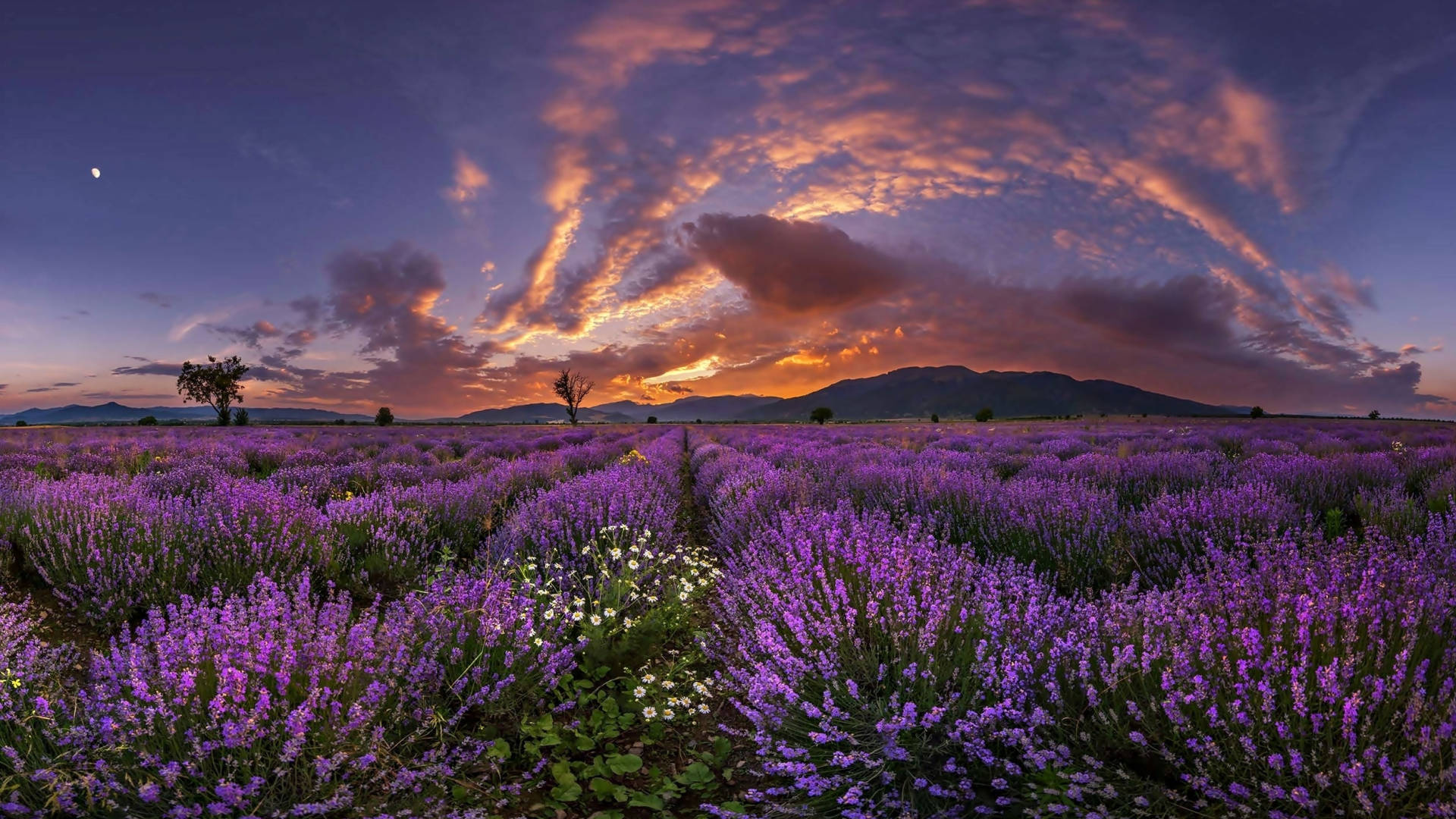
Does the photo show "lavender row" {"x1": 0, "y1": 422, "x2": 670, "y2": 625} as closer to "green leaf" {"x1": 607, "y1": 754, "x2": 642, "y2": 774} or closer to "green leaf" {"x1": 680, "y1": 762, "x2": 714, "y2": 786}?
"green leaf" {"x1": 607, "y1": 754, "x2": 642, "y2": 774}

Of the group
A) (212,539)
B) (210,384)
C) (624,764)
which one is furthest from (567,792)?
(210,384)

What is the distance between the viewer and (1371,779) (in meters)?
1.66

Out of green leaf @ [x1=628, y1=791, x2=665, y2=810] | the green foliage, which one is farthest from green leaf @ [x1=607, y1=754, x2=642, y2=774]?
green leaf @ [x1=628, y1=791, x2=665, y2=810]

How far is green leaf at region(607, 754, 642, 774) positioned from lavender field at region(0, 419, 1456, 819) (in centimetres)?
3

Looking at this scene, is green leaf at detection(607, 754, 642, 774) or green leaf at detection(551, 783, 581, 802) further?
green leaf at detection(607, 754, 642, 774)

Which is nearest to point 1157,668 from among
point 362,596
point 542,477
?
point 362,596

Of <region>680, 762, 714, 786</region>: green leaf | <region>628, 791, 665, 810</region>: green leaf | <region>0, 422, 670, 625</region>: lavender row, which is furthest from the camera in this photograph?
<region>0, 422, 670, 625</region>: lavender row

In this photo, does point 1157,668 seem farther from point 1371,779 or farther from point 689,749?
point 689,749

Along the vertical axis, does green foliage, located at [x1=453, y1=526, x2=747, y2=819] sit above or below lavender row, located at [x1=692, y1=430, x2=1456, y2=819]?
below

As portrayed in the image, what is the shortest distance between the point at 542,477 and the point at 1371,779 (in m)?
8.33

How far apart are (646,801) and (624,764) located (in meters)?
0.27

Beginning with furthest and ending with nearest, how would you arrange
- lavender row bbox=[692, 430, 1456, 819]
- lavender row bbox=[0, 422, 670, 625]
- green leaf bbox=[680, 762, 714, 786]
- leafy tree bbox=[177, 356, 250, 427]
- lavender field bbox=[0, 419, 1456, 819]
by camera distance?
leafy tree bbox=[177, 356, 250, 427]
lavender row bbox=[0, 422, 670, 625]
green leaf bbox=[680, 762, 714, 786]
lavender field bbox=[0, 419, 1456, 819]
lavender row bbox=[692, 430, 1456, 819]

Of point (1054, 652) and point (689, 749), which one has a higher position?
point (1054, 652)

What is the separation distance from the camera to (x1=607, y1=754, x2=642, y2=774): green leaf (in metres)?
2.55
